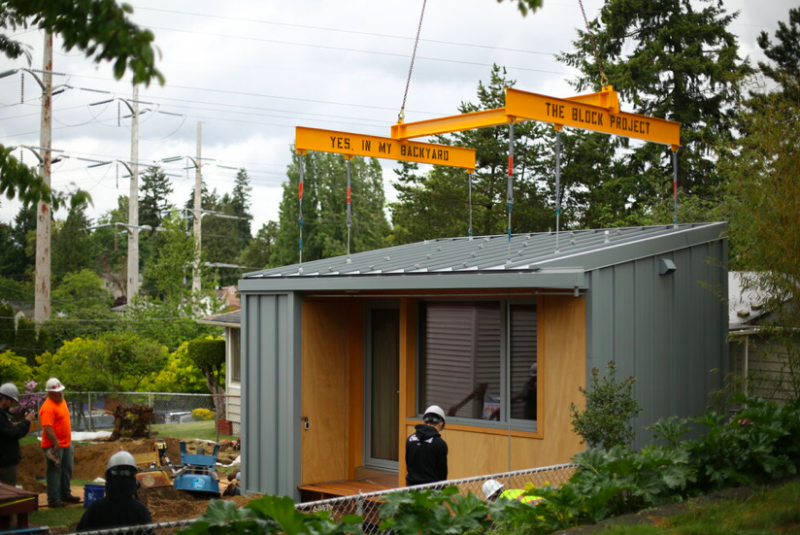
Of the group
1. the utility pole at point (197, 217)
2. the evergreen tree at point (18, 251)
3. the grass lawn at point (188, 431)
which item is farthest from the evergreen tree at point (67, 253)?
the grass lawn at point (188, 431)

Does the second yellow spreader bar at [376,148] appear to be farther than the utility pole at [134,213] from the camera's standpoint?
No

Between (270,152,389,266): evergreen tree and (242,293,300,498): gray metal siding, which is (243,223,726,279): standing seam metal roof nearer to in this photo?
(242,293,300,498): gray metal siding

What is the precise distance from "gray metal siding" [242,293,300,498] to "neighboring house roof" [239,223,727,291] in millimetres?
378

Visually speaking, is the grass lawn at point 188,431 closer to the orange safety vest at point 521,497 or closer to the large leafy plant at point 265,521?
the orange safety vest at point 521,497

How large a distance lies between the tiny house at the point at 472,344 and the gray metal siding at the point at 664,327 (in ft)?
0.07

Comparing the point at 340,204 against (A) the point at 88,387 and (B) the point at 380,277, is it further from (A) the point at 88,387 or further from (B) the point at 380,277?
(B) the point at 380,277

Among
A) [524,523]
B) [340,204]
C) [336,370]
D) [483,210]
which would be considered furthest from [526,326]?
[340,204]

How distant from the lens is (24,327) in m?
29.1

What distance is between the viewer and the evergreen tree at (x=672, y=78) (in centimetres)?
2848

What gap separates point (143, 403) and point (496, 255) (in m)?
14.3

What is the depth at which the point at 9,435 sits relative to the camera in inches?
415

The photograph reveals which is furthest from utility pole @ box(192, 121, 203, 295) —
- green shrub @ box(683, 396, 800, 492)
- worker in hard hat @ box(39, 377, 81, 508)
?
green shrub @ box(683, 396, 800, 492)

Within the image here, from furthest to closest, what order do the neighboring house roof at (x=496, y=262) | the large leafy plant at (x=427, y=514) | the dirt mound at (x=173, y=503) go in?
Result: the dirt mound at (x=173, y=503), the neighboring house roof at (x=496, y=262), the large leafy plant at (x=427, y=514)

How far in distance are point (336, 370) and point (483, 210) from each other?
19.5 m
